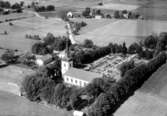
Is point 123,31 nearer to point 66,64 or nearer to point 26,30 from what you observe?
point 26,30

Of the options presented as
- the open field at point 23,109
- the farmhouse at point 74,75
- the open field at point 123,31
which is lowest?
the open field at point 23,109

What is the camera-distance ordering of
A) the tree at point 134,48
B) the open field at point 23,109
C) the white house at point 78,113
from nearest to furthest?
the white house at point 78,113 < the open field at point 23,109 < the tree at point 134,48

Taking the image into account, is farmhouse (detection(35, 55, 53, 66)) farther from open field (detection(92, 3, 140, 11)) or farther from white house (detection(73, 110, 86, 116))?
open field (detection(92, 3, 140, 11))

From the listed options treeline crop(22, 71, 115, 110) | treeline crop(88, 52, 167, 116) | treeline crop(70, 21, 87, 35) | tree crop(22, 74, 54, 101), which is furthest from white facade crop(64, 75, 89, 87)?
treeline crop(70, 21, 87, 35)

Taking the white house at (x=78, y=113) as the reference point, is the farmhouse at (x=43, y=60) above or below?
above

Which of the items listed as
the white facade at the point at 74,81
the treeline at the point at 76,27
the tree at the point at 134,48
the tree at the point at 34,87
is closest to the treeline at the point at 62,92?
the tree at the point at 34,87

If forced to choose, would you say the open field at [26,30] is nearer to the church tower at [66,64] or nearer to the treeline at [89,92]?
the church tower at [66,64]
